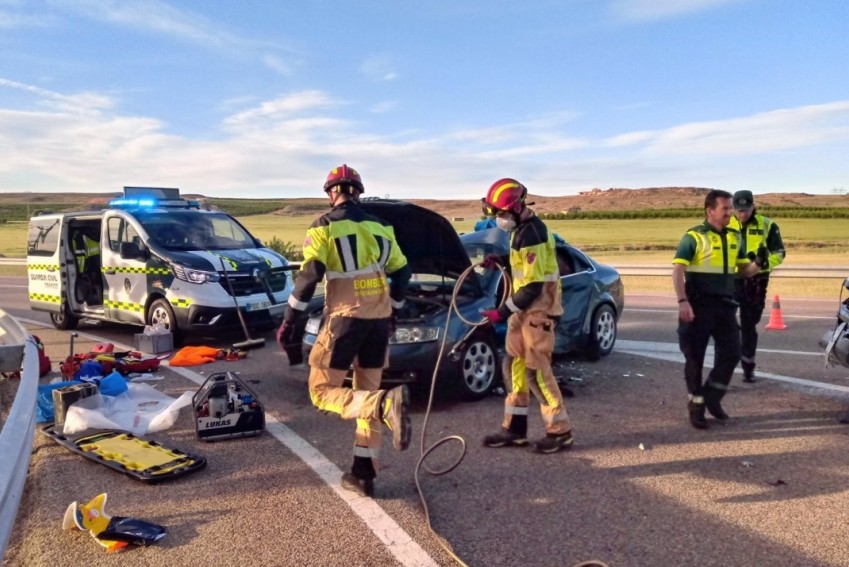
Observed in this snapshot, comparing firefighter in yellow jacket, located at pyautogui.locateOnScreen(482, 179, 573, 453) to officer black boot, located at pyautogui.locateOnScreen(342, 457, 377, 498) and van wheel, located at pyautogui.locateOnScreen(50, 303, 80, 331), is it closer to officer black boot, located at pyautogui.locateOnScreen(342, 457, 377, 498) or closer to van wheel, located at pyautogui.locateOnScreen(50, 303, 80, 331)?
officer black boot, located at pyautogui.locateOnScreen(342, 457, 377, 498)

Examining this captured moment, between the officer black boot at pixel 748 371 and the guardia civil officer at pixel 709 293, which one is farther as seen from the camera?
the officer black boot at pixel 748 371

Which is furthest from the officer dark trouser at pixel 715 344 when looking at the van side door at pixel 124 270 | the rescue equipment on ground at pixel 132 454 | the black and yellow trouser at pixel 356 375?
the van side door at pixel 124 270

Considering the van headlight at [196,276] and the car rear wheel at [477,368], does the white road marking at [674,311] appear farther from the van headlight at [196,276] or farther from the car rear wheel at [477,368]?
the van headlight at [196,276]

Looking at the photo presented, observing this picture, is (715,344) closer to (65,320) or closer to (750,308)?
(750,308)

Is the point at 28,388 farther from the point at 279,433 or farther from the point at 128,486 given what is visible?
the point at 279,433

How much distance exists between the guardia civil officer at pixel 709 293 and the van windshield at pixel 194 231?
725 centimetres

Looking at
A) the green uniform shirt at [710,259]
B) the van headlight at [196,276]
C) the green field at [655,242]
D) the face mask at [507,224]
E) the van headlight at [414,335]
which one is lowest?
the green field at [655,242]

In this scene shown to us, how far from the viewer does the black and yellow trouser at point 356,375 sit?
442cm

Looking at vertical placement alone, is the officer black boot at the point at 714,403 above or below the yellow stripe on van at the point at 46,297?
below

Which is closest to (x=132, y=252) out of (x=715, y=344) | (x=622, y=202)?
(x=715, y=344)

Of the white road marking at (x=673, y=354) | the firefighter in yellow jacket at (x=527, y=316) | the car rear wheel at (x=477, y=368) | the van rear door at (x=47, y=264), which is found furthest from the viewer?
Answer: the van rear door at (x=47, y=264)

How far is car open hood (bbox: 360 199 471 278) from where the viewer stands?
680 centimetres

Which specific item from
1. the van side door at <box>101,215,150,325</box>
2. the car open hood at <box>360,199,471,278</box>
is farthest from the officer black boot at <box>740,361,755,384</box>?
the van side door at <box>101,215,150,325</box>

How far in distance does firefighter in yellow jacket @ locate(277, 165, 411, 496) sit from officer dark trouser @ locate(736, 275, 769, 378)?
14.0 ft
